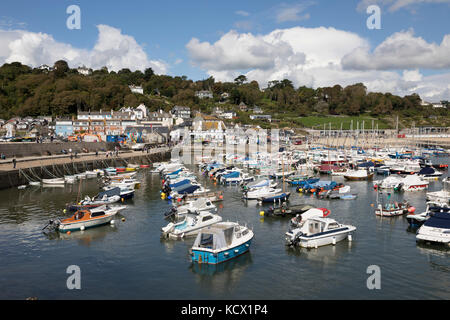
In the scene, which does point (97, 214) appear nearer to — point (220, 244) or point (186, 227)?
point (186, 227)

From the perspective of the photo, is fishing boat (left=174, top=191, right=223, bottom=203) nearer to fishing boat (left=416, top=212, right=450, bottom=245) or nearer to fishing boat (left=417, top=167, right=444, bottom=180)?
fishing boat (left=416, top=212, right=450, bottom=245)

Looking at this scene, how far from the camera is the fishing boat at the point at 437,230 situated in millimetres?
23105

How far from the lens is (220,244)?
20953mm

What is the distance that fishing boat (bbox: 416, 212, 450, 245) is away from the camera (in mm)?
23105

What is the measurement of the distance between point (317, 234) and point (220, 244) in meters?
6.81

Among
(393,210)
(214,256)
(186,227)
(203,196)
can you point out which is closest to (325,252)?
(214,256)

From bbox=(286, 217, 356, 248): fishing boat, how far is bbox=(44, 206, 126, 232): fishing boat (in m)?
14.8

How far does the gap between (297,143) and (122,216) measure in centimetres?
8192

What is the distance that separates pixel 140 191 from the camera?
142 feet

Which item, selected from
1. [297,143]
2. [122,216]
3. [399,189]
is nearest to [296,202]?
[399,189]

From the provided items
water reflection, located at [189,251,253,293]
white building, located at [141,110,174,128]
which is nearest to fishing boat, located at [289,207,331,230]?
water reflection, located at [189,251,253,293]

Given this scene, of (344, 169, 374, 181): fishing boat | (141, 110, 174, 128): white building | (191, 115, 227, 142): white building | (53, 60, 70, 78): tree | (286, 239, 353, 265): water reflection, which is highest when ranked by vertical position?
(53, 60, 70, 78): tree

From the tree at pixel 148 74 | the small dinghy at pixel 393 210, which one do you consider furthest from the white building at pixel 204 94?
the small dinghy at pixel 393 210

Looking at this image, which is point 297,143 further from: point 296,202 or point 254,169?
point 296,202
